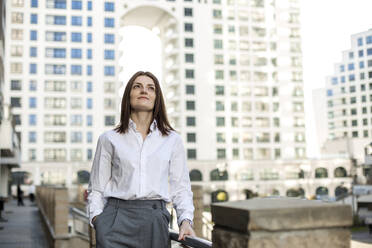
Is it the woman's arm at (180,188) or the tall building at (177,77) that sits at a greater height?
the tall building at (177,77)

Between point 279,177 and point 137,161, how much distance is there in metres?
61.4

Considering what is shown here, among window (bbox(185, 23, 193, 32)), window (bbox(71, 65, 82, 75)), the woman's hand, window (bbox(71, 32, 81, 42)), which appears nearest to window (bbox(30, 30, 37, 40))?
window (bbox(71, 32, 81, 42))

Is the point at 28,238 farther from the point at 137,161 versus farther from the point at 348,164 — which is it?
the point at 348,164

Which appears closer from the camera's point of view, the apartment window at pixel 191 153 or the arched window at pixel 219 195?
the apartment window at pixel 191 153

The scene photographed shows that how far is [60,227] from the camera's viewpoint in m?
11.4

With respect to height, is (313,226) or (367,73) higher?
(367,73)

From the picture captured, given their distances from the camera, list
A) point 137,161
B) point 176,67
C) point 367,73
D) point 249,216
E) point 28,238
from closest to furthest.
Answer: point 249,216 < point 137,161 < point 28,238 < point 176,67 < point 367,73

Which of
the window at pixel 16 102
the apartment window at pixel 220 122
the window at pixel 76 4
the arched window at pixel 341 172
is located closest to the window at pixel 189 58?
the apartment window at pixel 220 122

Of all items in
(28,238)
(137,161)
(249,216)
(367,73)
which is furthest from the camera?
(367,73)

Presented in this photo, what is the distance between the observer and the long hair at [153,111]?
333cm

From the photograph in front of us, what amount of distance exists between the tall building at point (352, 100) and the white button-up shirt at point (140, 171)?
252 ft

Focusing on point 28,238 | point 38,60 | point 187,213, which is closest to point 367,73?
point 38,60

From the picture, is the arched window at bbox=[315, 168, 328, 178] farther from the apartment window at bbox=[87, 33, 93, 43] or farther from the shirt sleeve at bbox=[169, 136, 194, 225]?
the shirt sleeve at bbox=[169, 136, 194, 225]

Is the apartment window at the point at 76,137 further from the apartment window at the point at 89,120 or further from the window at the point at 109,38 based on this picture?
the window at the point at 109,38
